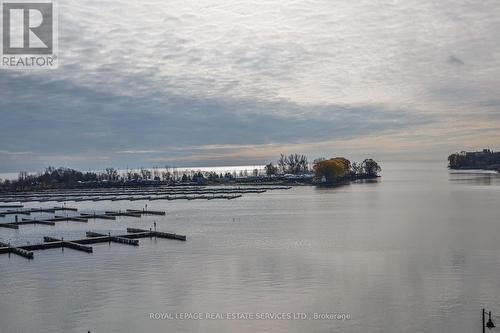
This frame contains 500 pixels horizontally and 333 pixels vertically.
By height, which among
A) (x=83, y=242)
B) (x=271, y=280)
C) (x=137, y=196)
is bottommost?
(x=271, y=280)

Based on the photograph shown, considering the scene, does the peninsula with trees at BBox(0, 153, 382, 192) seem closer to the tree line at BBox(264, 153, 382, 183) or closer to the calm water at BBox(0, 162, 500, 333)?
the tree line at BBox(264, 153, 382, 183)

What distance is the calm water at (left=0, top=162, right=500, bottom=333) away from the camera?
13867mm

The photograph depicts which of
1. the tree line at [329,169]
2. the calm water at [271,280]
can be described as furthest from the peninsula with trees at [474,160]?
the calm water at [271,280]

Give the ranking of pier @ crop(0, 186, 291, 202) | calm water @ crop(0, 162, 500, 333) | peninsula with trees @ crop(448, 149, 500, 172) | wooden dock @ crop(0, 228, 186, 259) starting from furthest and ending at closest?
peninsula with trees @ crop(448, 149, 500, 172), pier @ crop(0, 186, 291, 202), wooden dock @ crop(0, 228, 186, 259), calm water @ crop(0, 162, 500, 333)

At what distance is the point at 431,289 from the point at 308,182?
81.1 metres

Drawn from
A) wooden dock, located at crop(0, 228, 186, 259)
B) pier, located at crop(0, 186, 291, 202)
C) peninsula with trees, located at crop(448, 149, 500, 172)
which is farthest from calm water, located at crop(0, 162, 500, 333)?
peninsula with trees, located at crop(448, 149, 500, 172)

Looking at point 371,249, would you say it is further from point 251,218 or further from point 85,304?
point 251,218

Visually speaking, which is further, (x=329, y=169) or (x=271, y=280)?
(x=329, y=169)

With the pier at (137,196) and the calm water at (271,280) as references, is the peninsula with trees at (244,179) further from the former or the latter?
the calm water at (271,280)

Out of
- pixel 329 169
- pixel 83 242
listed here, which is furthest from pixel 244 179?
pixel 83 242

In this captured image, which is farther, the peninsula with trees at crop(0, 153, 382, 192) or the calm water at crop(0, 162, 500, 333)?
the peninsula with trees at crop(0, 153, 382, 192)

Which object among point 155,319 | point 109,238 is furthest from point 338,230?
point 155,319

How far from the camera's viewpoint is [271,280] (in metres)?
18.0

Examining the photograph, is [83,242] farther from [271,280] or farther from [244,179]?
[244,179]
